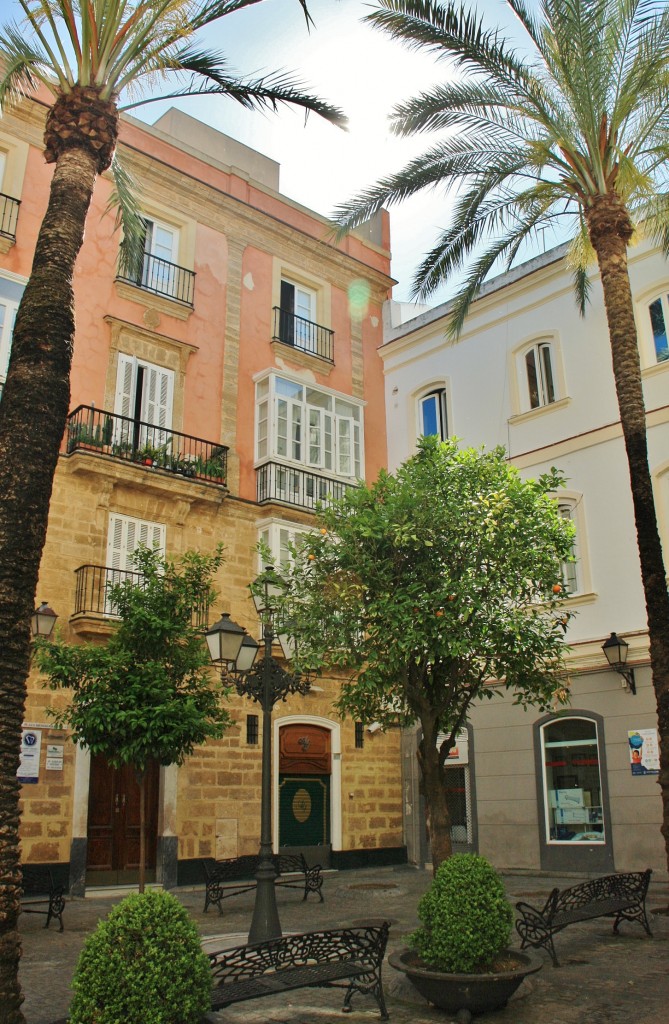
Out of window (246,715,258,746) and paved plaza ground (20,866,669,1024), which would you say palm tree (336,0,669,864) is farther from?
window (246,715,258,746)

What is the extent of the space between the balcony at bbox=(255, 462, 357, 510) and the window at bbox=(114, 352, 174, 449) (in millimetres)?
2376

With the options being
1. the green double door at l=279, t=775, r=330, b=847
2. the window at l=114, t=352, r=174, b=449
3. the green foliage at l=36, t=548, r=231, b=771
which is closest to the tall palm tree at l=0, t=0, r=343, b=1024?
the green foliage at l=36, t=548, r=231, b=771

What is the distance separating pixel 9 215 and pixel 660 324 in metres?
12.6

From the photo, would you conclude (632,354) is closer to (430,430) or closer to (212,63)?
(212,63)

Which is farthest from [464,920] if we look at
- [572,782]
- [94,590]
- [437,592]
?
[94,590]

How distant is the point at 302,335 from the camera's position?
71.9ft

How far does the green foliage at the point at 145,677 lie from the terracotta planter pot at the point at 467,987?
17.9 ft

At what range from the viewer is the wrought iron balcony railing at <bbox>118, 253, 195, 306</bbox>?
18812mm

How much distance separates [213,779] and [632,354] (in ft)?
36.0

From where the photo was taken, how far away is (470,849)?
17.9 m

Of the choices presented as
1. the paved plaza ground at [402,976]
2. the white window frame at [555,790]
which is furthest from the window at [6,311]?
the white window frame at [555,790]

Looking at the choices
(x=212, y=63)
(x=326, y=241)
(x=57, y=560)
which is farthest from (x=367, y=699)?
(x=326, y=241)

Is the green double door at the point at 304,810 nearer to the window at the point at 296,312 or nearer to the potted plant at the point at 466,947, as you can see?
the window at the point at 296,312

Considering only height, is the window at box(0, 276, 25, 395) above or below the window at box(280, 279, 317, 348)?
below
